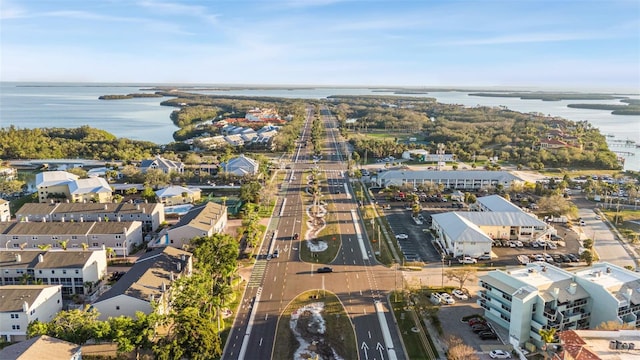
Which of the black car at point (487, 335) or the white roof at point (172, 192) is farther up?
the white roof at point (172, 192)

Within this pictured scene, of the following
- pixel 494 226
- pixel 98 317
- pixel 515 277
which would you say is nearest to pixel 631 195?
pixel 494 226

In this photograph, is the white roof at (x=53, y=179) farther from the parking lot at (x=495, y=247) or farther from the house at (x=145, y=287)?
the parking lot at (x=495, y=247)

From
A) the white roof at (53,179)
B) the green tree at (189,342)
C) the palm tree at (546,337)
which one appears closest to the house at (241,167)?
the white roof at (53,179)

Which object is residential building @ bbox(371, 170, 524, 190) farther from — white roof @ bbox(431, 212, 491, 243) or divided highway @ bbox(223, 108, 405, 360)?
white roof @ bbox(431, 212, 491, 243)

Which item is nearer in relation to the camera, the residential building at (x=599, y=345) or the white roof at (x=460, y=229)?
the residential building at (x=599, y=345)

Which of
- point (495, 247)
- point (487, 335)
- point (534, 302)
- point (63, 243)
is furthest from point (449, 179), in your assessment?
point (63, 243)

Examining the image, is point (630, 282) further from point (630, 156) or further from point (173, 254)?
point (630, 156)

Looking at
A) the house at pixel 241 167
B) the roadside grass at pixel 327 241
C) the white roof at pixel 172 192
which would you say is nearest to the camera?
the roadside grass at pixel 327 241
